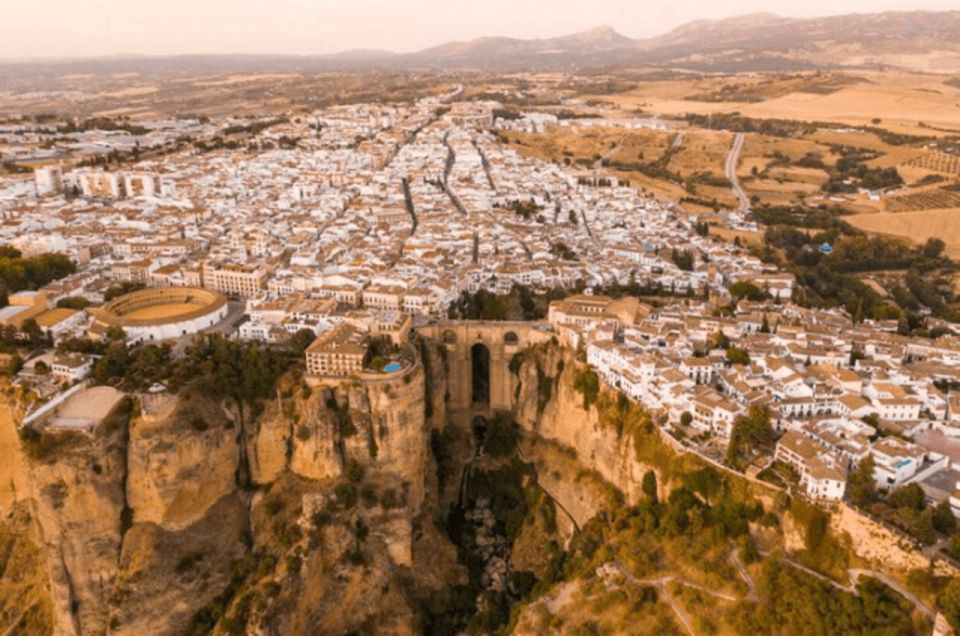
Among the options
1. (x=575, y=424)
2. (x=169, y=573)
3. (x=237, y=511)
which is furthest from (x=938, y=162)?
(x=169, y=573)

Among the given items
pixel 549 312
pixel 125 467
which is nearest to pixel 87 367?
pixel 125 467

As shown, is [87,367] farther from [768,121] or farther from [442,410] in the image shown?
[768,121]

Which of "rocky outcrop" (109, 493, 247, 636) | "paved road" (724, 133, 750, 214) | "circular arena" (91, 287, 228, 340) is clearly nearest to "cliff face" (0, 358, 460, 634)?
"rocky outcrop" (109, 493, 247, 636)

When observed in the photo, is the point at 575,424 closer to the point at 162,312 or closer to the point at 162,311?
the point at 162,312

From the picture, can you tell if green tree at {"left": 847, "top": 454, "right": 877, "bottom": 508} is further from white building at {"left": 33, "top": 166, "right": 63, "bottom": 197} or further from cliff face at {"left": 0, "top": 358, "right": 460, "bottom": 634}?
white building at {"left": 33, "top": 166, "right": 63, "bottom": 197}

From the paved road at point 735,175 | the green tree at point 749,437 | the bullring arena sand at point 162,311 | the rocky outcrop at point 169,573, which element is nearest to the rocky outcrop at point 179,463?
the rocky outcrop at point 169,573

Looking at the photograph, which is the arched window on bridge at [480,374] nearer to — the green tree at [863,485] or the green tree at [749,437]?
the green tree at [749,437]
